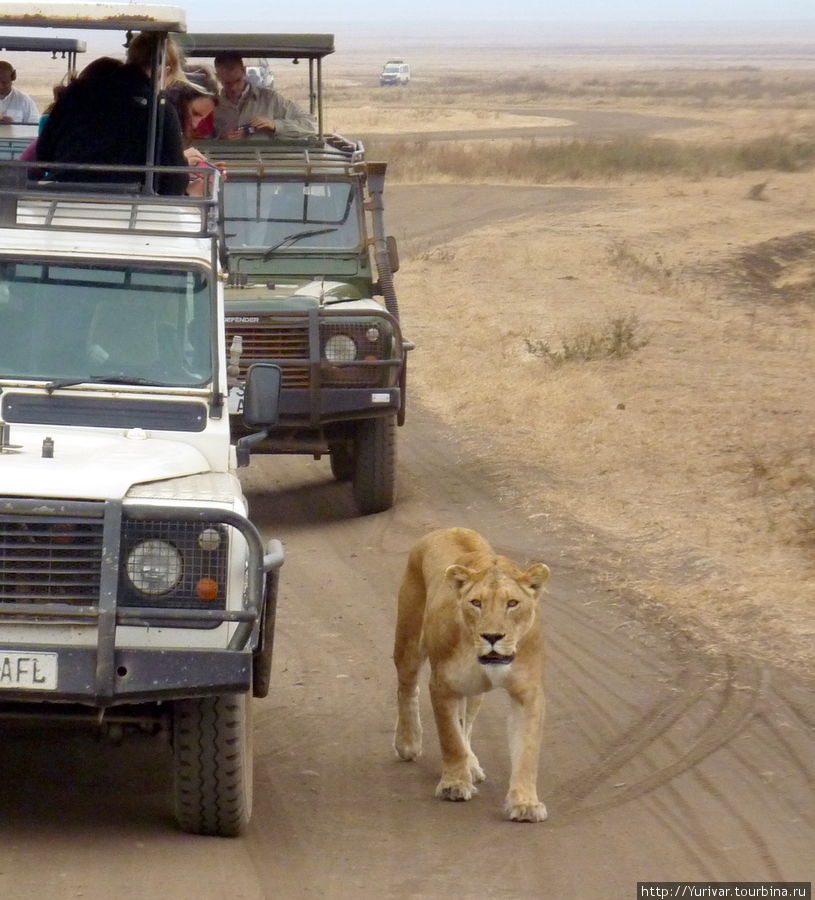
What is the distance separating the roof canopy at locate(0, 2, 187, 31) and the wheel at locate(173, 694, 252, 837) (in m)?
2.61

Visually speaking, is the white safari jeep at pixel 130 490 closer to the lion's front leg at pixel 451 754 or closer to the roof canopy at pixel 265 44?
the lion's front leg at pixel 451 754

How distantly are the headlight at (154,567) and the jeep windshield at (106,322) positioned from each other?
3.80 ft

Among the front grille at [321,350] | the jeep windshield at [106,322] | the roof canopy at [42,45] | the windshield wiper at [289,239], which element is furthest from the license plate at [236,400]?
the windshield wiper at [289,239]

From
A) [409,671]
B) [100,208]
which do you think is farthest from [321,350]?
[409,671]

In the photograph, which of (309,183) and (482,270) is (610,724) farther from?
(482,270)

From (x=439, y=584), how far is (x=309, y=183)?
5.30 meters

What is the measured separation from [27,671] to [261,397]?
1575 mm

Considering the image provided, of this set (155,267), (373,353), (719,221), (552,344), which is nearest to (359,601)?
(373,353)

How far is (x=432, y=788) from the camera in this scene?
227 inches

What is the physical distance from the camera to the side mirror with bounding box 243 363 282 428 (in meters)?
5.82

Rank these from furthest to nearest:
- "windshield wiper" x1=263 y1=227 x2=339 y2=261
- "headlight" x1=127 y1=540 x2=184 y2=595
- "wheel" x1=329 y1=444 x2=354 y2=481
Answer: "wheel" x1=329 y1=444 x2=354 y2=481
"windshield wiper" x1=263 y1=227 x2=339 y2=261
"headlight" x1=127 y1=540 x2=184 y2=595

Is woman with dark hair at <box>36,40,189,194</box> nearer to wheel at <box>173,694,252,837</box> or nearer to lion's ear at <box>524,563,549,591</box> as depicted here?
lion's ear at <box>524,563,549,591</box>

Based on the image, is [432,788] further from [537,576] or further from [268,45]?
[268,45]

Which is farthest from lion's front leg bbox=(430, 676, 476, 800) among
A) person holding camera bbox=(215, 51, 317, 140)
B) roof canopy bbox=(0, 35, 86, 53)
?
person holding camera bbox=(215, 51, 317, 140)
